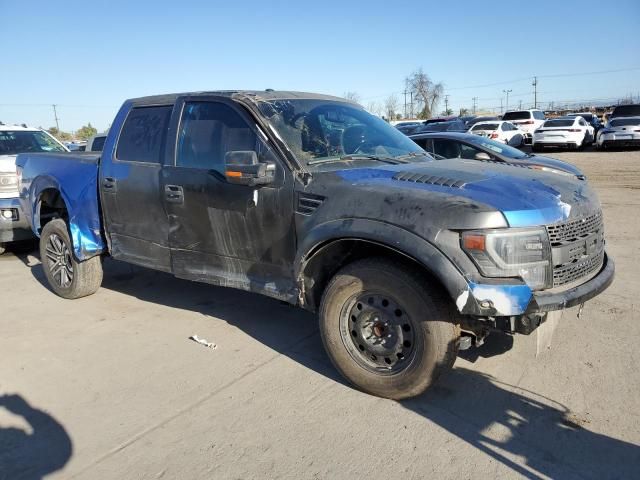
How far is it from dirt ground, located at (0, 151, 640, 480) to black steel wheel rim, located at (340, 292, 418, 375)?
0.26 m

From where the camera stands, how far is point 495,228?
2.74 m

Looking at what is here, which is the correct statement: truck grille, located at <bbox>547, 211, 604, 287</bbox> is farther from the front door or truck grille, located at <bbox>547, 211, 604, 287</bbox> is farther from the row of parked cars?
the row of parked cars

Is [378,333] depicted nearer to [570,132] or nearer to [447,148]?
[447,148]

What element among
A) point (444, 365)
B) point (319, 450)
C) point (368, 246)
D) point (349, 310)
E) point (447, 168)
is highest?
point (447, 168)

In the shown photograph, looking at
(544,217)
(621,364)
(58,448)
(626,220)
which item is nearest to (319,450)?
(58,448)

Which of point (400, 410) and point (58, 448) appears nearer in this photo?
point (58, 448)

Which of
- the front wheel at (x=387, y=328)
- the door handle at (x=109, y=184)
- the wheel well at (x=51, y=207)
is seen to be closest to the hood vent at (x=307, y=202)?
the front wheel at (x=387, y=328)

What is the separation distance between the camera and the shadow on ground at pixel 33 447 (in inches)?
107

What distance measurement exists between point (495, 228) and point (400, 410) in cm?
129

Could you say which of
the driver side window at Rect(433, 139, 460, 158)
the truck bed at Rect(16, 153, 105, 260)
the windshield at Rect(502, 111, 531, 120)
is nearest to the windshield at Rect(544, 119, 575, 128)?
the windshield at Rect(502, 111, 531, 120)

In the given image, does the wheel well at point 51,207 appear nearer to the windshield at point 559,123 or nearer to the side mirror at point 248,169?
the side mirror at point 248,169

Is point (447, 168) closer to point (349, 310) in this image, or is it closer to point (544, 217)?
point (544, 217)

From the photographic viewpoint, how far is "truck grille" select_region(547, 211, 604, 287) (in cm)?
289

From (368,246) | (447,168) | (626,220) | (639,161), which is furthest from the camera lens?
Answer: (639,161)
